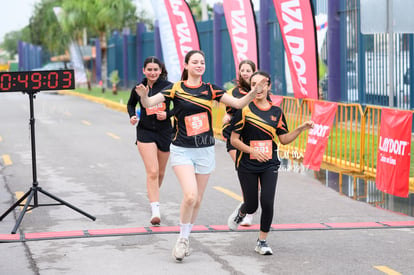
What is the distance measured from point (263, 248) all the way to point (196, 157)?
106 centimetres

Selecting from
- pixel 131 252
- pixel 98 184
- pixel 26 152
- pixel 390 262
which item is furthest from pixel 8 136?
pixel 390 262

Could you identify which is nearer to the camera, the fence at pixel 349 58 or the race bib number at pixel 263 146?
the race bib number at pixel 263 146

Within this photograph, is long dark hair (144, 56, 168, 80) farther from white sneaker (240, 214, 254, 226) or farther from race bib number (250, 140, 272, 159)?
race bib number (250, 140, 272, 159)

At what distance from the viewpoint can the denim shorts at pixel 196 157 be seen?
25.8 feet

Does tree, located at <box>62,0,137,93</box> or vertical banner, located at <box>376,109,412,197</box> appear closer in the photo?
vertical banner, located at <box>376,109,412,197</box>

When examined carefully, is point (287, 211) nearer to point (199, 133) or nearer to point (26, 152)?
point (199, 133)

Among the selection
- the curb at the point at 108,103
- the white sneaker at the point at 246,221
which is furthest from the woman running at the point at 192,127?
the curb at the point at 108,103

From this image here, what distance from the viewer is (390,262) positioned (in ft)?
24.9

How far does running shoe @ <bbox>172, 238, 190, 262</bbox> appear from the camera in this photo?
7543 millimetres

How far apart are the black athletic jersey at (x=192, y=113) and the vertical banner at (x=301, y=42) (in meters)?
7.73

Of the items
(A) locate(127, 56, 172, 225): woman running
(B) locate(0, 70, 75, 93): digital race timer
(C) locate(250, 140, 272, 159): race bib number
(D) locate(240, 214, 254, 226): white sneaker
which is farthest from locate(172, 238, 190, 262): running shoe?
(B) locate(0, 70, 75, 93): digital race timer

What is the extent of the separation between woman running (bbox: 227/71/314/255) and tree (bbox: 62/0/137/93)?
43547mm

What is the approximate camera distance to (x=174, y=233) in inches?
355

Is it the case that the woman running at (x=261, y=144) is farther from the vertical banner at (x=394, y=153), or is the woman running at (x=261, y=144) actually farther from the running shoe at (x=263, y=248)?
the vertical banner at (x=394, y=153)
